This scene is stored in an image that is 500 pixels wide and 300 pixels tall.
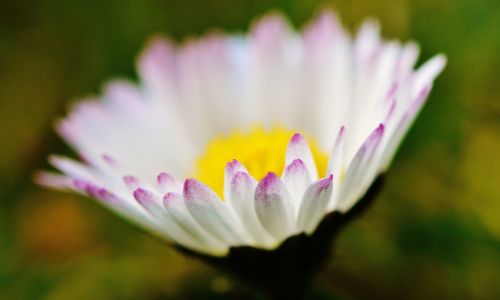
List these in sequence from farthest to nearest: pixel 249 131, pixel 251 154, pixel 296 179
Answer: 1. pixel 249 131
2. pixel 251 154
3. pixel 296 179

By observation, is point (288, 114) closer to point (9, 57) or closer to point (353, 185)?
point (353, 185)

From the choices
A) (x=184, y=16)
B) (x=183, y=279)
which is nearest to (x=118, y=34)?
(x=184, y=16)

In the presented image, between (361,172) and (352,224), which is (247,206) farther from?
(352,224)

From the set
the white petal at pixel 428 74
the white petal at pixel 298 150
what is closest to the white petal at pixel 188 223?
the white petal at pixel 298 150

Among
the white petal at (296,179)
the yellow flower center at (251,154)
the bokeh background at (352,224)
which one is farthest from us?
the bokeh background at (352,224)

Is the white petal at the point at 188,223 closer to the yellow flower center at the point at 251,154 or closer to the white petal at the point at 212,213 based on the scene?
the white petal at the point at 212,213

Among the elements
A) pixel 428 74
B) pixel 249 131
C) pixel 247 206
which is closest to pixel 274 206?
pixel 247 206

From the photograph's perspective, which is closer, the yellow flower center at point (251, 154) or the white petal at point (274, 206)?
the white petal at point (274, 206)

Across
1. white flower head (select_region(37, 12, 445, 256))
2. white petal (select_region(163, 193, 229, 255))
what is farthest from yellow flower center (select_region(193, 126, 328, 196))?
white petal (select_region(163, 193, 229, 255))
